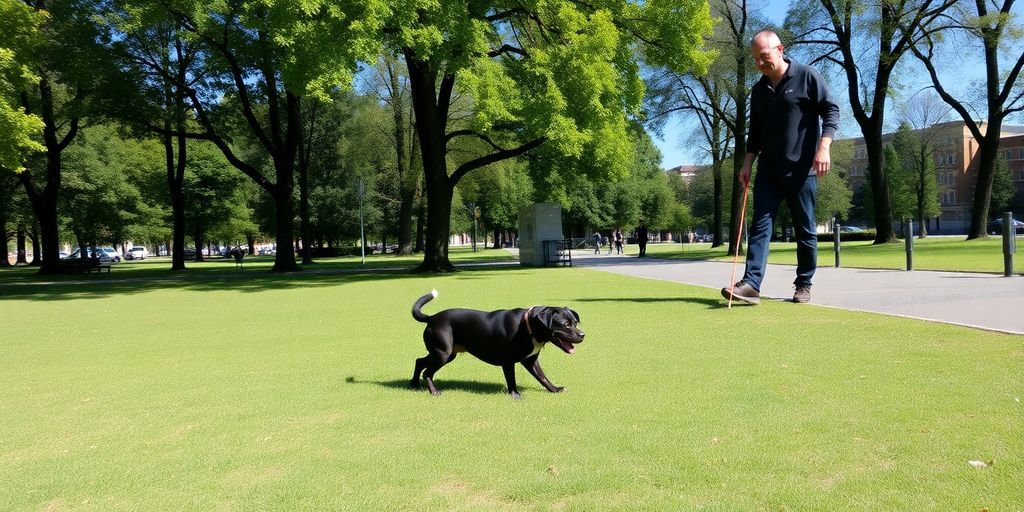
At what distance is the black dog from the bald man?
562 cm

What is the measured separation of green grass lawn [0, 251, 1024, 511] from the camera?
2.99 meters

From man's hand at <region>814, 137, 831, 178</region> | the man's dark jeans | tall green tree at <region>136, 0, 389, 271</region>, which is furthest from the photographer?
tall green tree at <region>136, 0, 389, 271</region>

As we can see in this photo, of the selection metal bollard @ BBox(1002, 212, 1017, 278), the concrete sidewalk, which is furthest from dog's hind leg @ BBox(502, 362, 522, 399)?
metal bollard @ BBox(1002, 212, 1017, 278)

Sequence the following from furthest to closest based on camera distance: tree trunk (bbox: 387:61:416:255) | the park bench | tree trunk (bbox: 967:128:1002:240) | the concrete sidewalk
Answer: tree trunk (bbox: 387:61:416:255) → tree trunk (bbox: 967:128:1002:240) → the park bench → the concrete sidewalk

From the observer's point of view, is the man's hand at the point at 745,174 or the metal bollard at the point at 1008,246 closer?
the man's hand at the point at 745,174

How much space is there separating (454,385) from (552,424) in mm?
1457

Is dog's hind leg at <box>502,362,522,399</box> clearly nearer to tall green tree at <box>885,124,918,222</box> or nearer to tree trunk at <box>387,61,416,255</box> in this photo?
tree trunk at <box>387,61,416,255</box>

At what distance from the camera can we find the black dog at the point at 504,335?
446cm

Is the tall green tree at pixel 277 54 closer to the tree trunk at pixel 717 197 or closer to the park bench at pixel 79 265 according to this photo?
the park bench at pixel 79 265

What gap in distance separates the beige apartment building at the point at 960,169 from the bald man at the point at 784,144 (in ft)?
319

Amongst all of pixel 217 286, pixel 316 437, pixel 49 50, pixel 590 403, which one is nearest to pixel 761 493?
pixel 590 403

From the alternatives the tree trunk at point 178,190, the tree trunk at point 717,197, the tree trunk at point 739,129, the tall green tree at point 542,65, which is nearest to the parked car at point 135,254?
the tree trunk at point 178,190

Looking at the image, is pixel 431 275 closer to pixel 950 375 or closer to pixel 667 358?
pixel 667 358

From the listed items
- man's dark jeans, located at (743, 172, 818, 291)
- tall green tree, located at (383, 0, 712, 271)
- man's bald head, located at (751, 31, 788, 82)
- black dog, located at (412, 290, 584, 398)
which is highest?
tall green tree, located at (383, 0, 712, 271)
